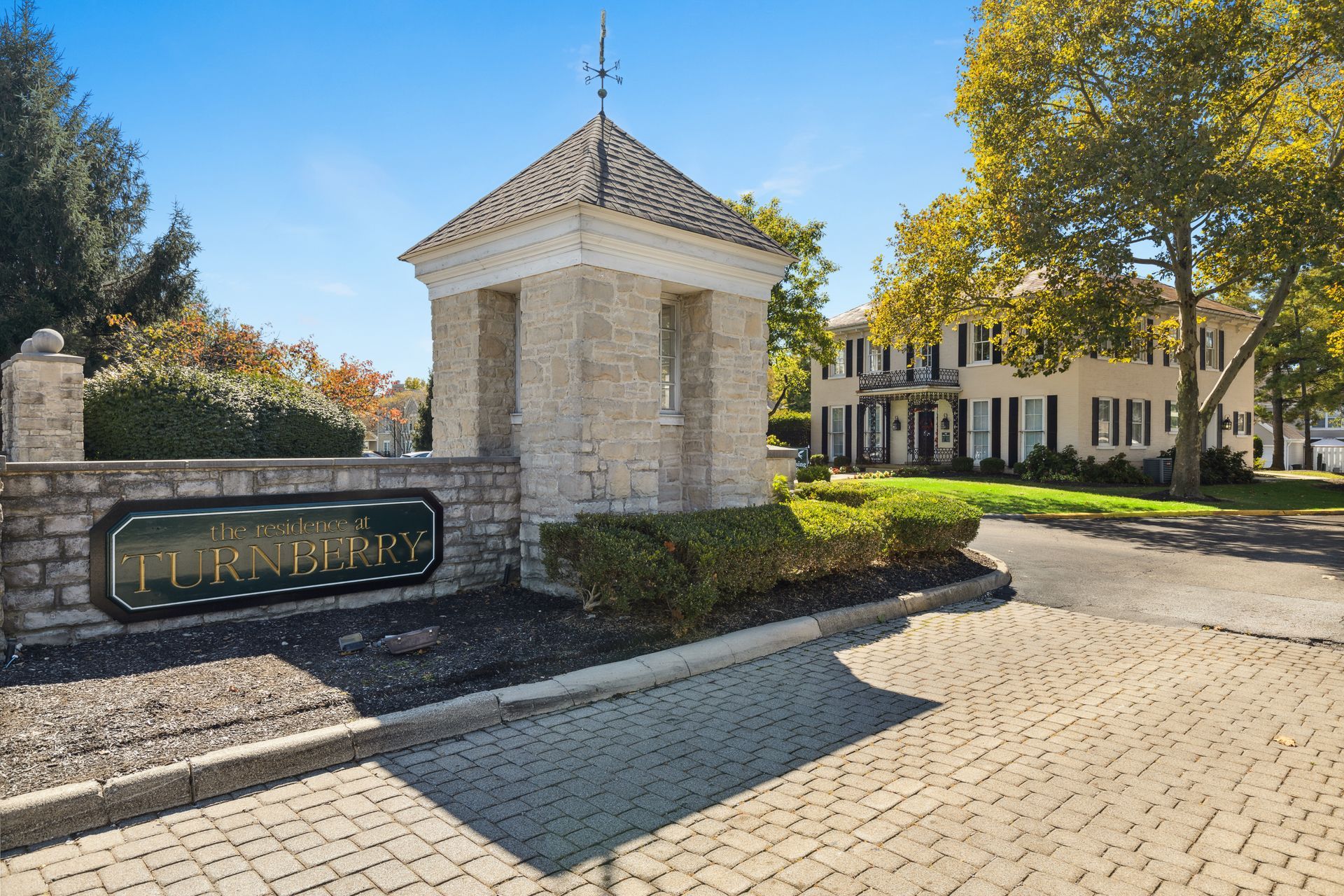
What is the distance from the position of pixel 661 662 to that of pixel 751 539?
1762mm

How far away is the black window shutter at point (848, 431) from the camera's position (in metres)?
33.9

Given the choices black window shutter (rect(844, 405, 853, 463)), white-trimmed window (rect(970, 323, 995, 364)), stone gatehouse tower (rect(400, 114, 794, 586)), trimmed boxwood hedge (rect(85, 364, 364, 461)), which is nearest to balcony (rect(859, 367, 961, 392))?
white-trimmed window (rect(970, 323, 995, 364))

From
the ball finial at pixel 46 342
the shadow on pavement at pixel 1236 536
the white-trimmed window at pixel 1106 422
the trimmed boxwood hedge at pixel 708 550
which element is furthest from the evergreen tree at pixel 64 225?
the white-trimmed window at pixel 1106 422

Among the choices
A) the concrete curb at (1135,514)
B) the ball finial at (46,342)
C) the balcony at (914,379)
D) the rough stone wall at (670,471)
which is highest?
the balcony at (914,379)

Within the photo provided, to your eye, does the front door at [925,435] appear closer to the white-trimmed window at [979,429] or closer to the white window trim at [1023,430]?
the white-trimmed window at [979,429]

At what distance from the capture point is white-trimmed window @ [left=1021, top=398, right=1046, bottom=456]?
28.2m

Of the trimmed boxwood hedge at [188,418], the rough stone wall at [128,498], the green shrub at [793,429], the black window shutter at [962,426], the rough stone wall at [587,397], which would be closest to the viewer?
the rough stone wall at [128,498]

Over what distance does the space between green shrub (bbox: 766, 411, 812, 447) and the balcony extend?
240 inches

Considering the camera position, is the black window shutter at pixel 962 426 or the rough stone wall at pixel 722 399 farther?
the black window shutter at pixel 962 426

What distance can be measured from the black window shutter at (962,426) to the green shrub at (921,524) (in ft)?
68.7

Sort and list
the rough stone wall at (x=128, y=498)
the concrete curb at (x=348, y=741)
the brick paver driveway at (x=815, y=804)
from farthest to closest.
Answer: the rough stone wall at (x=128, y=498)
the concrete curb at (x=348, y=741)
the brick paver driveway at (x=815, y=804)

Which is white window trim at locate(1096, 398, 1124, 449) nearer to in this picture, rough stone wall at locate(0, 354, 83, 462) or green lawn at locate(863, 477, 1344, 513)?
green lawn at locate(863, 477, 1344, 513)

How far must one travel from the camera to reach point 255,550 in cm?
648

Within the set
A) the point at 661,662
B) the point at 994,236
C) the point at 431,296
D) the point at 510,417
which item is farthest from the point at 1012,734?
the point at 994,236
